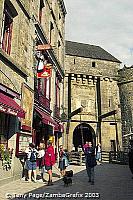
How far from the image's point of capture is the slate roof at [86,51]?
29.8 m

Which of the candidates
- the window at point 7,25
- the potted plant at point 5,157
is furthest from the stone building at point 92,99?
the potted plant at point 5,157

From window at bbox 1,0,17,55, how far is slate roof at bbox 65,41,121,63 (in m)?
19.1

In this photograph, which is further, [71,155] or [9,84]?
[71,155]

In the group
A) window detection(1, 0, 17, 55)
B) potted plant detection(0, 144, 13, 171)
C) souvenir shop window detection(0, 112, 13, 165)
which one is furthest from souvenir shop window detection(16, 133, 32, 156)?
window detection(1, 0, 17, 55)

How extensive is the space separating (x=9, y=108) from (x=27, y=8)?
5.60m

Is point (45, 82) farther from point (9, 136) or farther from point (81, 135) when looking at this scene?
point (81, 135)

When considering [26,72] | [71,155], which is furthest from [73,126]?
[26,72]

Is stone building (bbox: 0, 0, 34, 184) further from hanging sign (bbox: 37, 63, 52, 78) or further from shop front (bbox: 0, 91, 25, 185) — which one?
hanging sign (bbox: 37, 63, 52, 78)

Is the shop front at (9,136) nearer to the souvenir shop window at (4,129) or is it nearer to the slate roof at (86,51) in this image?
the souvenir shop window at (4,129)

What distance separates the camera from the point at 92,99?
93.7 ft

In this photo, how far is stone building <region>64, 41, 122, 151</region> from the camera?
26.7 metres

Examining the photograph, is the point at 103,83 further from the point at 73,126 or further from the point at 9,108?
the point at 9,108

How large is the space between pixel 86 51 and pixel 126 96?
7393 mm

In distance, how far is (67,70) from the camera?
28.1 metres
